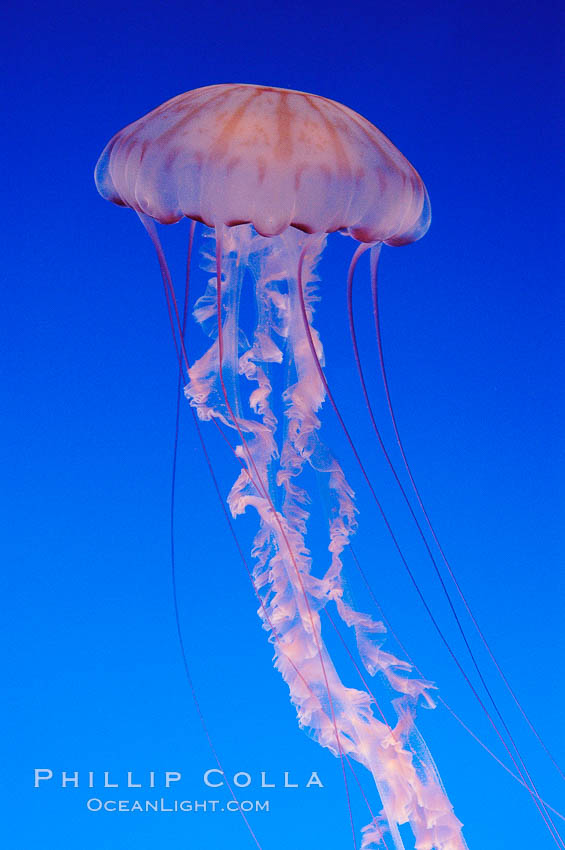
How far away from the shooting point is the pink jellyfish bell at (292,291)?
2.37m

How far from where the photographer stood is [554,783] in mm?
3625

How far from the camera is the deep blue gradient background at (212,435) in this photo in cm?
319

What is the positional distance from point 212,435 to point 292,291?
84 cm

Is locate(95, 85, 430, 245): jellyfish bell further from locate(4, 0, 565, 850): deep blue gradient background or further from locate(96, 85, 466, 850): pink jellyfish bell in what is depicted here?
locate(4, 0, 565, 850): deep blue gradient background

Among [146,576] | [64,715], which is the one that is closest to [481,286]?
[146,576]

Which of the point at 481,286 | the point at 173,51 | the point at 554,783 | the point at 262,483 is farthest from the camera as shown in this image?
the point at 554,783

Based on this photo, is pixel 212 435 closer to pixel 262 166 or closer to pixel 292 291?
pixel 292 291

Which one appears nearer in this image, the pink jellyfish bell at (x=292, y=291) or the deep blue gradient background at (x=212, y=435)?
the pink jellyfish bell at (x=292, y=291)

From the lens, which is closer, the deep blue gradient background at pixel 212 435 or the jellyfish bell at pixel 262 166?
the jellyfish bell at pixel 262 166

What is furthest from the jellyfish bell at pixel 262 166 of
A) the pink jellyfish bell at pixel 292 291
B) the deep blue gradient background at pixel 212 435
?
the deep blue gradient background at pixel 212 435

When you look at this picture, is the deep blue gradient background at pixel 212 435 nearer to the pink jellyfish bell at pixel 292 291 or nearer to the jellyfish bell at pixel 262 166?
the pink jellyfish bell at pixel 292 291

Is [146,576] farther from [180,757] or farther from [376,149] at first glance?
[376,149]

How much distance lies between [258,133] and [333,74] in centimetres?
97

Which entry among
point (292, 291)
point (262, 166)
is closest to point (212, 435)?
point (292, 291)
